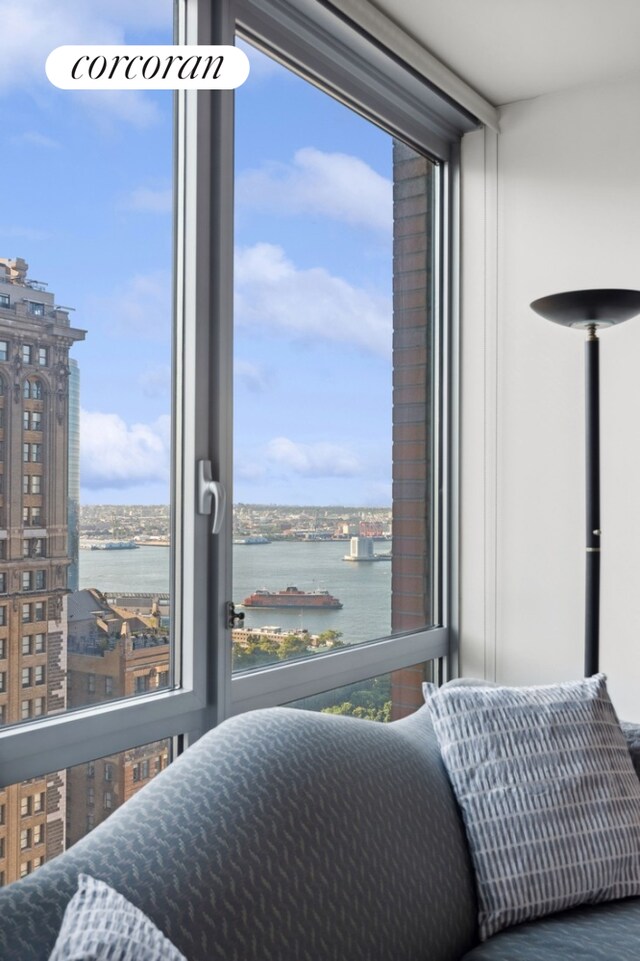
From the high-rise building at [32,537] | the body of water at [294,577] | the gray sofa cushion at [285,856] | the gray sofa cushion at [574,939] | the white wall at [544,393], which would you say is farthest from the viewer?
the white wall at [544,393]

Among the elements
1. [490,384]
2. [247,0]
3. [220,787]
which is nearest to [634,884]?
[220,787]

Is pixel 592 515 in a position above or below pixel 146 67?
below

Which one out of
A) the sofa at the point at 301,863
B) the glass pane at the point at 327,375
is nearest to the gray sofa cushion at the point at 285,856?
the sofa at the point at 301,863

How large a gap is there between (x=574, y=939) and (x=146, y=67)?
199 cm

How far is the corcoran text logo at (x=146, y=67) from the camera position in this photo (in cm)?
183

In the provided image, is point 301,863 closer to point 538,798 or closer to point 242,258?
point 538,798

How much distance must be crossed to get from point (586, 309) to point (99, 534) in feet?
4.79

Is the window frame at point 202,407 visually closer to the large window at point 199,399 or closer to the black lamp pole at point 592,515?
the large window at point 199,399

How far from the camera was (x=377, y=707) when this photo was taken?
2844mm

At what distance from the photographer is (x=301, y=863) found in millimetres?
1379

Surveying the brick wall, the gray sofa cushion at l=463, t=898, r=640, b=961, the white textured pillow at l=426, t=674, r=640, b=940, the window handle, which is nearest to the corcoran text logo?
the window handle

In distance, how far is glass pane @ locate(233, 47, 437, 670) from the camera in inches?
92.2

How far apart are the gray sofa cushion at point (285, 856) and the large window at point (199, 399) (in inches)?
17.0

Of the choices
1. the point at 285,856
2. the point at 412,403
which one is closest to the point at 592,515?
the point at 412,403
